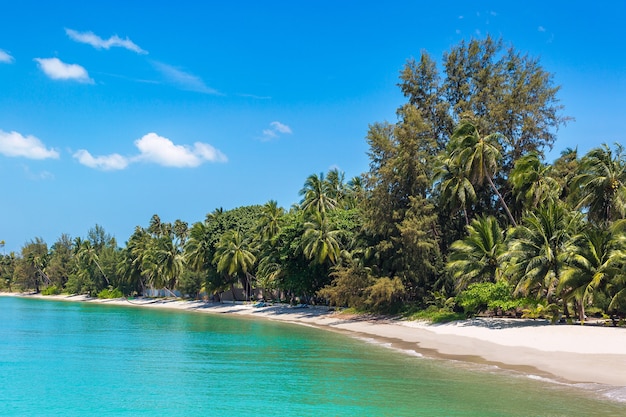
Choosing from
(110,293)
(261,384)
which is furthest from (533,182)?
(110,293)

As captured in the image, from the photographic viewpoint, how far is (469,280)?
34781 mm

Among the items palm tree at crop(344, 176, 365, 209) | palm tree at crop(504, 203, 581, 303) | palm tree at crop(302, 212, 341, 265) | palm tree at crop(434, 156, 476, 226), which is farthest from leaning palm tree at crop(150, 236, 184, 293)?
palm tree at crop(504, 203, 581, 303)

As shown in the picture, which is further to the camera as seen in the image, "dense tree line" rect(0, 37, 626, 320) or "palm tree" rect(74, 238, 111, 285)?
"palm tree" rect(74, 238, 111, 285)

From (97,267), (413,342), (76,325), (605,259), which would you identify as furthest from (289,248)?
(97,267)

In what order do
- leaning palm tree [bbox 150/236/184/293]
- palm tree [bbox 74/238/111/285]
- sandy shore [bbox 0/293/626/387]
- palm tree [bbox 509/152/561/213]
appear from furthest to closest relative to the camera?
palm tree [bbox 74/238/111/285], leaning palm tree [bbox 150/236/184/293], palm tree [bbox 509/152/561/213], sandy shore [bbox 0/293/626/387]

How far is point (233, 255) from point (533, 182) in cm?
3651

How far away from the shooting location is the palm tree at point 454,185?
125 ft

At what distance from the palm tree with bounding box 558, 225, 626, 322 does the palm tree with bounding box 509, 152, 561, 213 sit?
808 cm

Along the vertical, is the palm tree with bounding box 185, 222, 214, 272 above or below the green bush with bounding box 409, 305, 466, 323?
above

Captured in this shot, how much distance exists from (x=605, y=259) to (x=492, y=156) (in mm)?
12464

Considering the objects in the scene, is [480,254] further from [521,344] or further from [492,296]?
[521,344]

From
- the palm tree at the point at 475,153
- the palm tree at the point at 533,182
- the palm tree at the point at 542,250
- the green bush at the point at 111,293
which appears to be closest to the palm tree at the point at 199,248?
the green bush at the point at 111,293

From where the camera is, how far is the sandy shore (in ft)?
64.4

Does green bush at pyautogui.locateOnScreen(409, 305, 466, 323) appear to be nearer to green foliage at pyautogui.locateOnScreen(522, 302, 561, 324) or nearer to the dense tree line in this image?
the dense tree line
